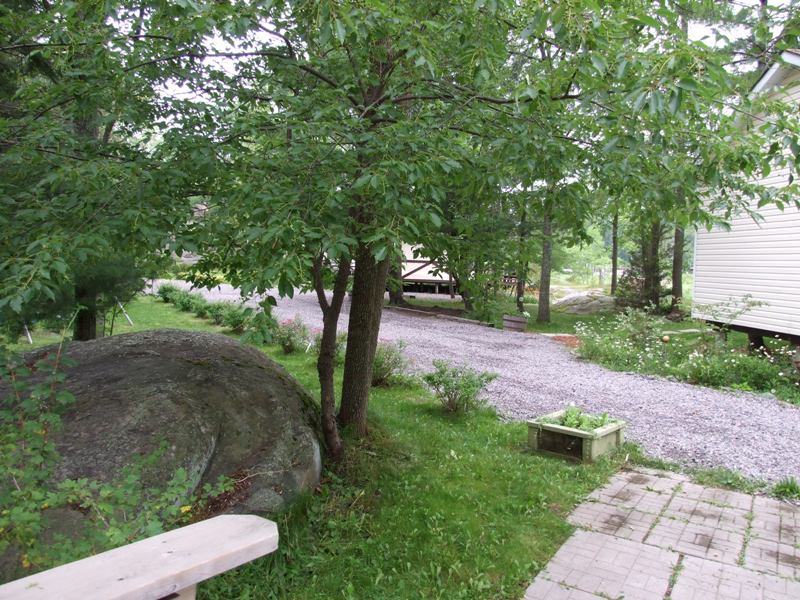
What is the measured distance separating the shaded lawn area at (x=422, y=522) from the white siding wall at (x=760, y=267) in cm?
718

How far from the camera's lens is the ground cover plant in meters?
8.65

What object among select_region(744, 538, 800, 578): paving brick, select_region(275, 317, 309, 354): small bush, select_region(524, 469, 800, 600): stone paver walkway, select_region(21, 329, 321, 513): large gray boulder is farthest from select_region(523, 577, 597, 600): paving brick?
select_region(275, 317, 309, 354): small bush

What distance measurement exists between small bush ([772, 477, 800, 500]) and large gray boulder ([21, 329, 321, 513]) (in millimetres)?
3770

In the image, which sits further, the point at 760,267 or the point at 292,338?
the point at 760,267

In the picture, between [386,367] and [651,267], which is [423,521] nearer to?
[386,367]

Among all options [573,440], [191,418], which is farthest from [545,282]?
[191,418]

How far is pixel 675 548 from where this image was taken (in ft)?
11.7

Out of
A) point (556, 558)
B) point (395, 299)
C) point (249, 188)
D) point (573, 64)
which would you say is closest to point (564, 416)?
point (556, 558)

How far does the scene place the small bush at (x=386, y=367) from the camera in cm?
777

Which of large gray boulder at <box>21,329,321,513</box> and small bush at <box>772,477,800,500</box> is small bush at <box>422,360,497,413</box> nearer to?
large gray boulder at <box>21,329,321,513</box>

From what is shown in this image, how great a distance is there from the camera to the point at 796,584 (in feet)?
10.4

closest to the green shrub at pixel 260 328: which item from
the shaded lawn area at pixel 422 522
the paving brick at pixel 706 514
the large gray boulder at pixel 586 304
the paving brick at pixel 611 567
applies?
the shaded lawn area at pixel 422 522

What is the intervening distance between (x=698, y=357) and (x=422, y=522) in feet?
25.0

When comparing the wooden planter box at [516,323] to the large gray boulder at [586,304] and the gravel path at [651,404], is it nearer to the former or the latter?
the gravel path at [651,404]
